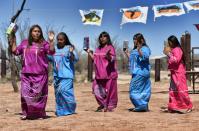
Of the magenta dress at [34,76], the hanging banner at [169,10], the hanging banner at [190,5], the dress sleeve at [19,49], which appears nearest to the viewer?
the magenta dress at [34,76]

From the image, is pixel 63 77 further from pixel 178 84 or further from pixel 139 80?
pixel 178 84

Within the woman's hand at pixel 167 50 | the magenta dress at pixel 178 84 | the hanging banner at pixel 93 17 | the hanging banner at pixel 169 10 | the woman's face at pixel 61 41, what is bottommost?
the magenta dress at pixel 178 84

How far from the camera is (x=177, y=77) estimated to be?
9.57m

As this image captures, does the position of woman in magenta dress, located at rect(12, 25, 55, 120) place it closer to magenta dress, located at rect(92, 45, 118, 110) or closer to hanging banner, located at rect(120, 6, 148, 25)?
magenta dress, located at rect(92, 45, 118, 110)

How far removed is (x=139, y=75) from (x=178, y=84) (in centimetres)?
73

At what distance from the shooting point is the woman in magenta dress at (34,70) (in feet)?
26.9

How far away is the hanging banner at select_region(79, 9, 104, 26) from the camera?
14.0 m

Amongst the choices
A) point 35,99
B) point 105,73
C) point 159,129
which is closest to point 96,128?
Result: point 159,129

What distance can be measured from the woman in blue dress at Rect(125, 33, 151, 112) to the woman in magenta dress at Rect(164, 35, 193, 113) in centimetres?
42

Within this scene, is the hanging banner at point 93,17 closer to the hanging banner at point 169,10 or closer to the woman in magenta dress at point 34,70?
the hanging banner at point 169,10

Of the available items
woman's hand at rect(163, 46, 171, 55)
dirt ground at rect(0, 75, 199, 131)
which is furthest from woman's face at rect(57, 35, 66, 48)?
woman's hand at rect(163, 46, 171, 55)

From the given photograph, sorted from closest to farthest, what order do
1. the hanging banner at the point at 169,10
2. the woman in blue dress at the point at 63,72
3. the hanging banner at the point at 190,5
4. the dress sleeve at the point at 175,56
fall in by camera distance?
the woman in blue dress at the point at 63,72, the dress sleeve at the point at 175,56, the hanging banner at the point at 169,10, the hanging banner at the point at 190,5

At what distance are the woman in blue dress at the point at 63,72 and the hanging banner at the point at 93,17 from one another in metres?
5.29

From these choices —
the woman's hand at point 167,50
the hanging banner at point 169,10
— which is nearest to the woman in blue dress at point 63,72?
the woman's hand at point 167,50
